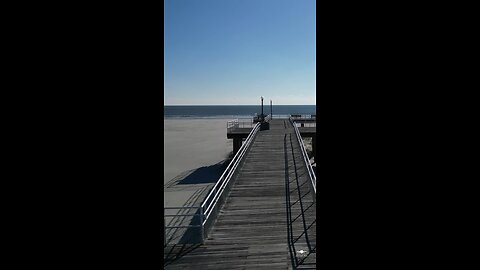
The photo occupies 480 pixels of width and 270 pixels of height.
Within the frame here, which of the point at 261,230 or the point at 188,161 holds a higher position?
the point at 261,230

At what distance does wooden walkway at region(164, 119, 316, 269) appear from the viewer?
5.80m

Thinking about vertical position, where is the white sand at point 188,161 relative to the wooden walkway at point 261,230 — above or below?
below

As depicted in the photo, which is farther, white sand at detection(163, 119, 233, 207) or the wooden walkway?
white sand at detection(163, 119, 233, 207)

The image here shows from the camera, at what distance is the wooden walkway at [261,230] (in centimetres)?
580

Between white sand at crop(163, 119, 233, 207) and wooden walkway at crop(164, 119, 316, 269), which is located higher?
wooden walkway at crop(164, 119, 316, 269)

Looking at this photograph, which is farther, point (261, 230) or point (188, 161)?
point (188, 161)

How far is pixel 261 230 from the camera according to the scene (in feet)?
23.0

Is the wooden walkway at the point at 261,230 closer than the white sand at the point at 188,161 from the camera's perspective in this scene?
Yes
